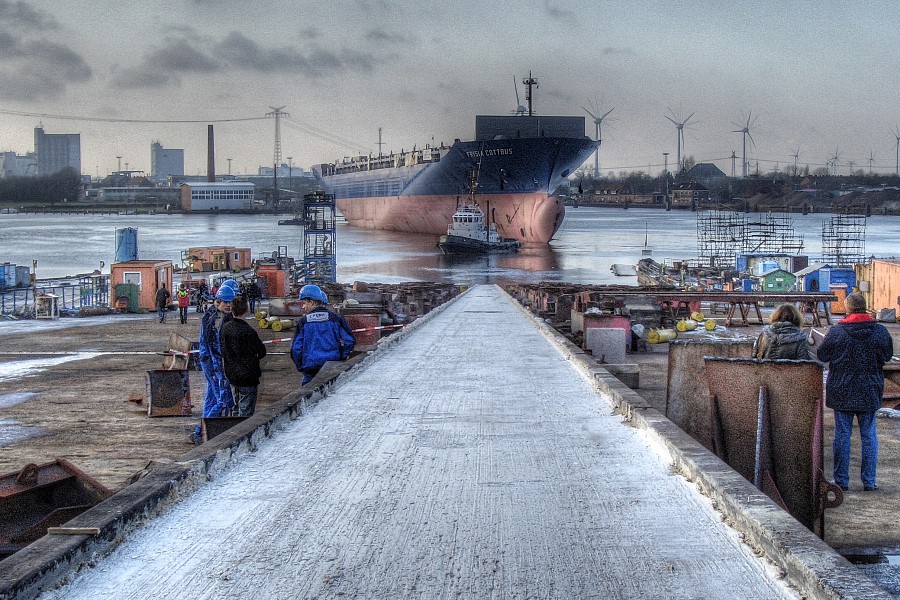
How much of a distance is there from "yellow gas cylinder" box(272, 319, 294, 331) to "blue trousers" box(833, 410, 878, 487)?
14.3 meters

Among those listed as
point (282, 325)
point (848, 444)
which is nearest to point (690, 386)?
point (848, 444)

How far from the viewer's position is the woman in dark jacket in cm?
615

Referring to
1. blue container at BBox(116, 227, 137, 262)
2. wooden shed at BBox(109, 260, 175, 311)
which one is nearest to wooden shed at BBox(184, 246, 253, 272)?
blue container at BBox(116, 227, 137, 262)

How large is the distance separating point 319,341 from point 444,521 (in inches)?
158

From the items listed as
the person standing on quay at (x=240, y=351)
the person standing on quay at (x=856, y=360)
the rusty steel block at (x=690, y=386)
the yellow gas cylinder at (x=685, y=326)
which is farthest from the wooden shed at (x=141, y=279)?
the person standing on quay at (x=856, y=360)

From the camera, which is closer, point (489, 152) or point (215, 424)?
point (215, 424)

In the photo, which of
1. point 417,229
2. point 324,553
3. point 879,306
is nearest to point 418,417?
point 324,553

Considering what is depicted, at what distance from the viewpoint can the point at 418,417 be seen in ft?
21.9

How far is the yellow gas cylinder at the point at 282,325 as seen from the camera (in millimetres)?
19469

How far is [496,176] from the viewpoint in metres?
77.0

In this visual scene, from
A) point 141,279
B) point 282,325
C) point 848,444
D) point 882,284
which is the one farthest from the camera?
point 141,279

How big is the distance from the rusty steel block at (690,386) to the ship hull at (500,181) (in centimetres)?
6816

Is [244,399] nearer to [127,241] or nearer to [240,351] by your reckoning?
[240,351]

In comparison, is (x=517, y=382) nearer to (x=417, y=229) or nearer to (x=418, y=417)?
(x=418, y=417)
